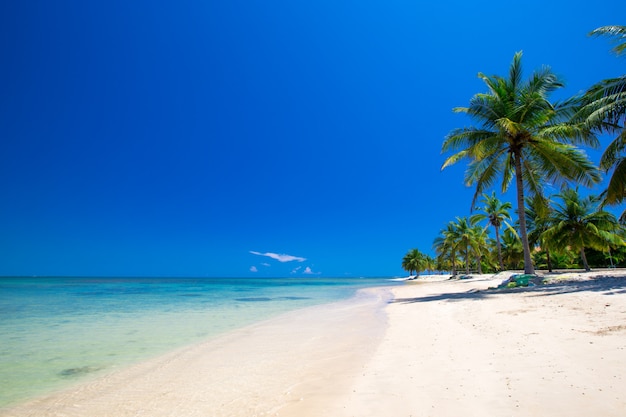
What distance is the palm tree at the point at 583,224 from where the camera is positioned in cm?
2589

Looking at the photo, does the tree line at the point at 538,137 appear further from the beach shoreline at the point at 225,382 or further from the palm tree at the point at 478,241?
the palm tree at the point at 478,241

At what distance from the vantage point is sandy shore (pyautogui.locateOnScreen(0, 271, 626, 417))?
3221mm

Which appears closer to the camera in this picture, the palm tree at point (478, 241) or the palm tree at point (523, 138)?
the palm tree at point (523, 138)

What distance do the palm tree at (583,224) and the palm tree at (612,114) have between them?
1371 cm

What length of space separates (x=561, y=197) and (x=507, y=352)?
29.5 m

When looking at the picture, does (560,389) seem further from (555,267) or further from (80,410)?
(555,267)

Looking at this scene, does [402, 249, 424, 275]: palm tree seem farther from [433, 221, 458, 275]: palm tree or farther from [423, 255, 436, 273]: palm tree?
[433, 221, 458, 275]: palm tree

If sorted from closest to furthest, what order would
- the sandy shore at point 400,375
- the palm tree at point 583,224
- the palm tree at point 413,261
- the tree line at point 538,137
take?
the sandy shore at point 400,375 < the tree line at point 538,137 < the palm tree at point 583,224 < the palm tree at point 413,261

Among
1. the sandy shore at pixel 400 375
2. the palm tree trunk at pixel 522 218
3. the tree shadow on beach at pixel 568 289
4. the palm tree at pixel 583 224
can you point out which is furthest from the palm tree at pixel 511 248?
A: the sandy shore at pixel 400 375

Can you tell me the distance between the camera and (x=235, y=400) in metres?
4.06

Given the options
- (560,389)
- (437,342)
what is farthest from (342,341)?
(560,389)

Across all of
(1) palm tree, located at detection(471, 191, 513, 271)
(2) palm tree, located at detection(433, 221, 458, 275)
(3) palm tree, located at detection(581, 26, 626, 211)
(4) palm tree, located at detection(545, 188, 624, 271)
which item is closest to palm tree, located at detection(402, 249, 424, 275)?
(2) palm tree, located at detection(433, 221, 458, 275)

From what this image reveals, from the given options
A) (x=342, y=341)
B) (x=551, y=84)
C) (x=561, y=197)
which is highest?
(x=551, y=84)

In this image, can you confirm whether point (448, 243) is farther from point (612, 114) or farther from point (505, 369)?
point (505, 369)
